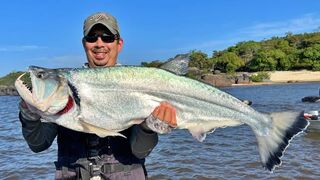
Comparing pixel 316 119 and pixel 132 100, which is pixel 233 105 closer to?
pixel 132 100

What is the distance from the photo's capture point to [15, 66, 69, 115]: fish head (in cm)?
373

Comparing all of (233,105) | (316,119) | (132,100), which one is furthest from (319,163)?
(132,100)

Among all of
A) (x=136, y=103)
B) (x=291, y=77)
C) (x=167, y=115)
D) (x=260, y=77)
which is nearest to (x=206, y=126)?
(x=167, y=115)

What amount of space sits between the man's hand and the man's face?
89 cm

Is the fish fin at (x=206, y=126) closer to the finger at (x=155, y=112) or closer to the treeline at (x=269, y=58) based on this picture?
the finger at (x=155, y=112)

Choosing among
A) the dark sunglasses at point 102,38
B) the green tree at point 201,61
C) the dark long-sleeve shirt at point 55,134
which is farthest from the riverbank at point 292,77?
the dark long-sleeve shirt at point 55,134

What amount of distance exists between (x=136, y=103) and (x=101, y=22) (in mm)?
972

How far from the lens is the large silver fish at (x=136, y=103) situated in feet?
12.6

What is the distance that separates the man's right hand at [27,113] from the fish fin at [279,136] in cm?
204

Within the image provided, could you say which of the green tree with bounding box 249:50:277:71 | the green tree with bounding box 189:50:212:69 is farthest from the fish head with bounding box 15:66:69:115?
the green tree with bounding box 189:50:212:69

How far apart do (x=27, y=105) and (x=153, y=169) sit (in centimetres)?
788

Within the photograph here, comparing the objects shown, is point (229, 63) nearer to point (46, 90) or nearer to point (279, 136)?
point (279, 136)

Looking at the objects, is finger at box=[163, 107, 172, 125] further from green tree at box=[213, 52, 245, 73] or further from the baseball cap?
green tree at box=[213, 52, 245, 73]

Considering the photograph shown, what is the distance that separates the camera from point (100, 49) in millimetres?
4617
